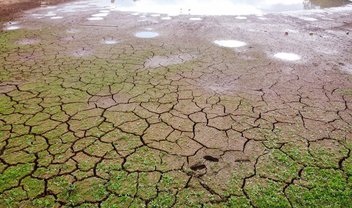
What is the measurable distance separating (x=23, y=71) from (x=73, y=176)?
3.45m

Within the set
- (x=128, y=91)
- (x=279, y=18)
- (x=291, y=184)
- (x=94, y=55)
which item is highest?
(x=279, y=18)

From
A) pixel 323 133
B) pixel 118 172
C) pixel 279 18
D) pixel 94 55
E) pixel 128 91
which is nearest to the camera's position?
pixel 118 172

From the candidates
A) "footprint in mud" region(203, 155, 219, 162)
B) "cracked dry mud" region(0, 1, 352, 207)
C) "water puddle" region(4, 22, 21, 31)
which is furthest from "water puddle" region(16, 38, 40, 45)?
"footprint in mud" region(203, 155, 219, 162)

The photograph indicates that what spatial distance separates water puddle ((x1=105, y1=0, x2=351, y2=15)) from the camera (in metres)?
11.4

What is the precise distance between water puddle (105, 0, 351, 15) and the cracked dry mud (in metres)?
5.41

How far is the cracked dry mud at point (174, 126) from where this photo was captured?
2412 millimetres

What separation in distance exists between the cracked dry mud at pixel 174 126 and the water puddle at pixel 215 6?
5.41m

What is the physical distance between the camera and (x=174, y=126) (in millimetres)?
3402

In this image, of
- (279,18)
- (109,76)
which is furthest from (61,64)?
(279,18)

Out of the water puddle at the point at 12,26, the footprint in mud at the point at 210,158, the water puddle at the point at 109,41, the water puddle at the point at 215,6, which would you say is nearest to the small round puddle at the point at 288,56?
the footprint in mud at the point at 210,158

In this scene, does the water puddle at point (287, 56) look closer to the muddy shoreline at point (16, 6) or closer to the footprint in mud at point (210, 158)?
the footprint in mud at point (210, 158)

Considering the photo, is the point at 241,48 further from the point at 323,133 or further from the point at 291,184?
the point at 291,184

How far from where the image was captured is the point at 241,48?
6469mm

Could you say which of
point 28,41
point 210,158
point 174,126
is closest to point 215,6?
point 28,41
